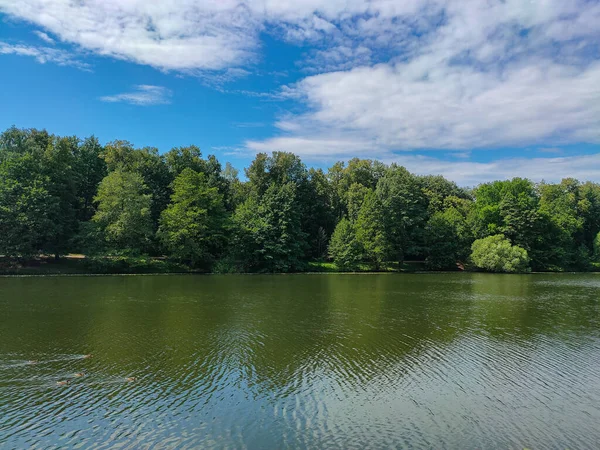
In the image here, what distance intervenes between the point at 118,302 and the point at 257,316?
441 inches

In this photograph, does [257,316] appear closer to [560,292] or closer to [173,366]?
[173,366]

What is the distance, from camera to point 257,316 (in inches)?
957

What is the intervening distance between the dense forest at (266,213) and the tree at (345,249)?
0.18 metres

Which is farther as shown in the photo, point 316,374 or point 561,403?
point 316,374

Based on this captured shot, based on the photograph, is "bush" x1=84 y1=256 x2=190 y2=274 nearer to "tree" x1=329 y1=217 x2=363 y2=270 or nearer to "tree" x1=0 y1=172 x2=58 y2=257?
"tree" x1=0 y1=172 x2=58 y2=257

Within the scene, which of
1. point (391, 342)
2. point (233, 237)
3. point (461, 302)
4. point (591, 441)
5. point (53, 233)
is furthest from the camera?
point (233, 237)

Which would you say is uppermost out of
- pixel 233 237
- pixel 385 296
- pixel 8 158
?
pixel 8 158

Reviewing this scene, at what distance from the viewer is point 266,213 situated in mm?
65250

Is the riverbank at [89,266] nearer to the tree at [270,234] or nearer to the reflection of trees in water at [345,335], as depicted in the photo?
the tree at [270,234]

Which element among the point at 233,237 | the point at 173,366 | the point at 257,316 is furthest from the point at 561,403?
the point at 233,237

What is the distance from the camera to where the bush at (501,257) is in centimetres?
6519

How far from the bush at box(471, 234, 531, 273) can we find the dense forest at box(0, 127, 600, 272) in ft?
0.69

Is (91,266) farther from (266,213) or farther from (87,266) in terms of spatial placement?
(266,213)

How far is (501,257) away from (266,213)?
40.0 meters
